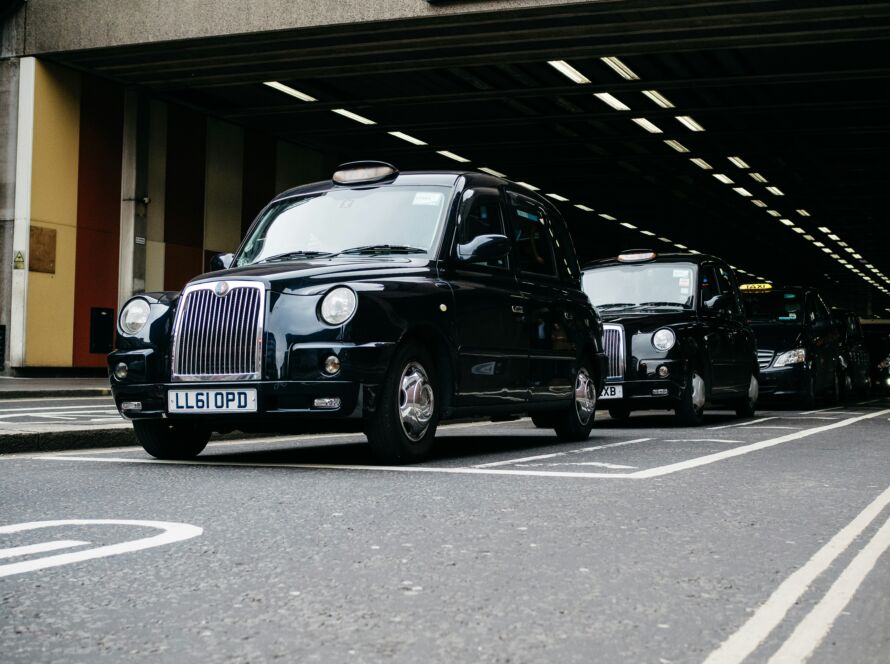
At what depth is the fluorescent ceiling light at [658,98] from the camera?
25.5 m

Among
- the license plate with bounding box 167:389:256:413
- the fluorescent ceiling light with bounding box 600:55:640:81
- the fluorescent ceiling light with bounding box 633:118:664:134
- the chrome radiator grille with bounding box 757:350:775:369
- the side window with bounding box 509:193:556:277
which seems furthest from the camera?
the fluorescent ceiling light with bounding box 633:118:664:134

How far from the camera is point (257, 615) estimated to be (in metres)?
3.52

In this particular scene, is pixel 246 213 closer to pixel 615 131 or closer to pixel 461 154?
pixel 461 154

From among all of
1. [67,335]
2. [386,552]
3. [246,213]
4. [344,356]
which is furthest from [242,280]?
[246,213]

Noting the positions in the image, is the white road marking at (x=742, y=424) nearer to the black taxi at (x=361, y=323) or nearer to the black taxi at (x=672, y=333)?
the black taxi at (x=672, y=333)

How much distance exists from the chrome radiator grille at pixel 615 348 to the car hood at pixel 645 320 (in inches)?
3.0

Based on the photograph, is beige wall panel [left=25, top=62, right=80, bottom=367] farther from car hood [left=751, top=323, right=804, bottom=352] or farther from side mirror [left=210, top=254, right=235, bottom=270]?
side mirror [left=210, top=254, right=235, bottom=270]

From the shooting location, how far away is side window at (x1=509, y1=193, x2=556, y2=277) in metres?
9.51

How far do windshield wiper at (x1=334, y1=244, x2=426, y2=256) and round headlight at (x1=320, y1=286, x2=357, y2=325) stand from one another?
2.93 ft

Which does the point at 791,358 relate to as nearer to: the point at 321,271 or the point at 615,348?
the point at 615,348

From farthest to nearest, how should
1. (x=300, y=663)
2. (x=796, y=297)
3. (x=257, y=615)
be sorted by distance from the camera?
1. (x=796, y=297)
2. (x=257, y=615)
3. (x=300, y=663)

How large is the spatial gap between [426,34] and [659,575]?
56.4ft

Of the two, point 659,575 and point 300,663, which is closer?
point 300,663

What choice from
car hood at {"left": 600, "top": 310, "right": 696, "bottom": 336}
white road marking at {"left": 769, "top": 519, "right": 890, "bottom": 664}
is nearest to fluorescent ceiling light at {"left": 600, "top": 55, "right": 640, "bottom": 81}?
car hood at {"left": 600, "top": 310, "right": 696, "bottom": 336}
